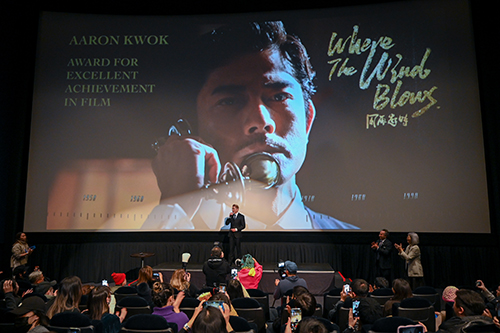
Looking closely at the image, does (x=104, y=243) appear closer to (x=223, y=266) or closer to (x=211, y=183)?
(x=211, y=183)

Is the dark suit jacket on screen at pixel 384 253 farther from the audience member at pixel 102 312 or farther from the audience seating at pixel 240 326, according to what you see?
the audience member at pixel 102 312

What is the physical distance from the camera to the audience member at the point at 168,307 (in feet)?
11.7

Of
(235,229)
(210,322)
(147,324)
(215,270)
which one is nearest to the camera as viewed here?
(210,322)

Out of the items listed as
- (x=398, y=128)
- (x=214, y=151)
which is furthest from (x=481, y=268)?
(x=214, y=151)

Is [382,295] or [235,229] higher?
[235,229]

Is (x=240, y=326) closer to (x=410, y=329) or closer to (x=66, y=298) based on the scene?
(x=410, y=329)

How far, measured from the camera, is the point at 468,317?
3113 millimetres

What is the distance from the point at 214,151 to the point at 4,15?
5.78 metres

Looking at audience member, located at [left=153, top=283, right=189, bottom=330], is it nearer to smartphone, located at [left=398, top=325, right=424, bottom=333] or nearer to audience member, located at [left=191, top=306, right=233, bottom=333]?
audience member, located at [left=191, top=306, right=233, bottom=333]

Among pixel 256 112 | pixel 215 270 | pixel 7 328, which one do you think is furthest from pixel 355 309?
pixel 256 112

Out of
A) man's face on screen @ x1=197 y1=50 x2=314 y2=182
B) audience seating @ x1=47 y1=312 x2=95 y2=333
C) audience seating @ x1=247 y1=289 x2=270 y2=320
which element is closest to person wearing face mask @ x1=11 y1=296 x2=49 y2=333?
audience seating @ x1=47 y1=312 x2=95 y2=333

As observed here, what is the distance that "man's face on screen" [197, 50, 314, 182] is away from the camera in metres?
9.18

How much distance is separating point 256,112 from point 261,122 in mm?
271

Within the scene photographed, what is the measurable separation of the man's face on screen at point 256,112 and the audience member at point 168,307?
578cm
